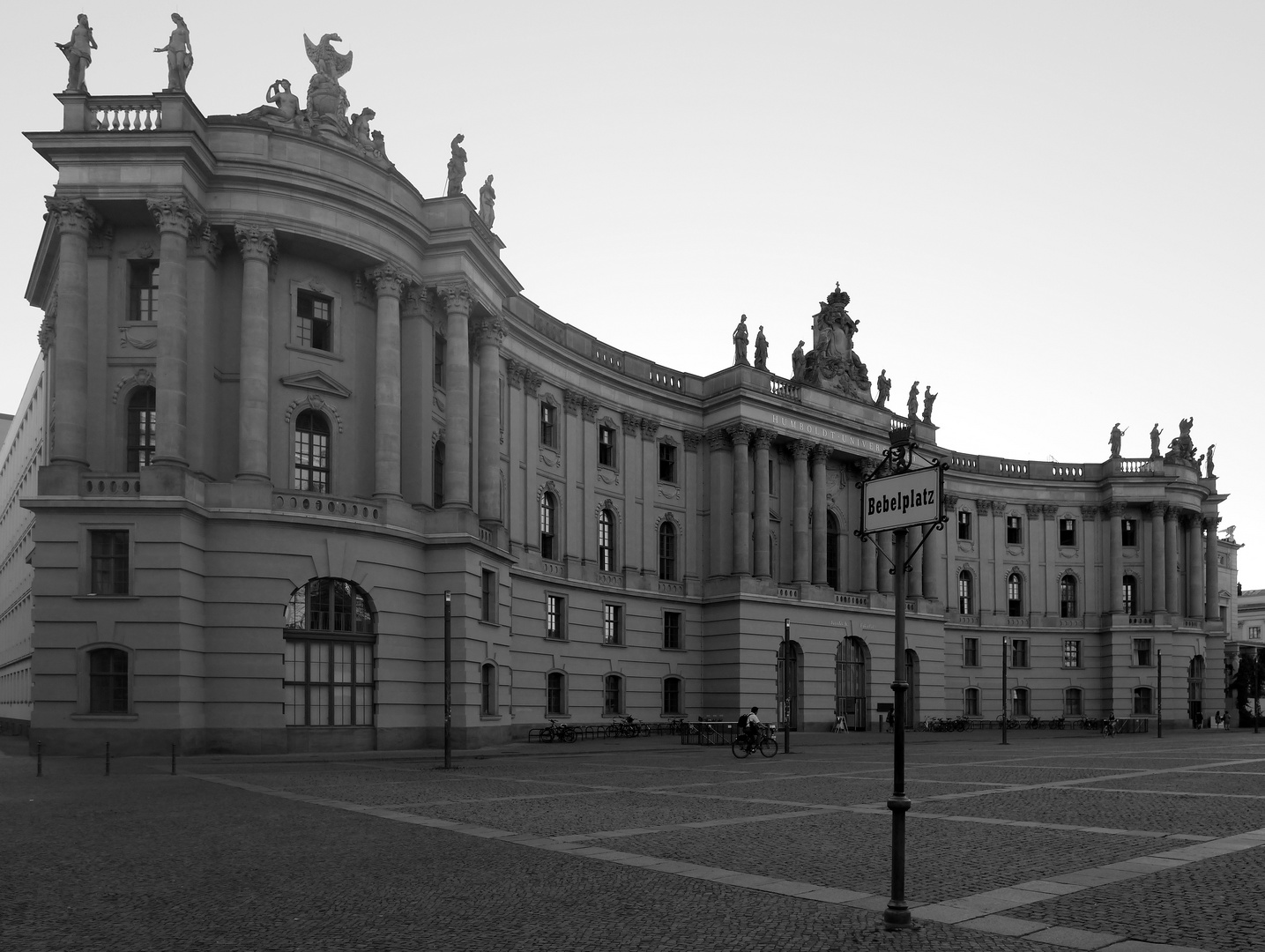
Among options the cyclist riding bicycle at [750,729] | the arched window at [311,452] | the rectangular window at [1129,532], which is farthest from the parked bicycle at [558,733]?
the rectangular window at [1129,532]

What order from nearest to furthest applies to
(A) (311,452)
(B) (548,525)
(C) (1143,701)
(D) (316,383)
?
(D) (316,383)
(A) (311,452)
(B) (548,525)
(C) (1143,701)

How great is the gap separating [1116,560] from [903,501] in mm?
81960

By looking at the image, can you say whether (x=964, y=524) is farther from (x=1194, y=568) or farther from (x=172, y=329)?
(x=172, y=329)

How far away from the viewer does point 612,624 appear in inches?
2320

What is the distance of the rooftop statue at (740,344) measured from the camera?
65.1 m

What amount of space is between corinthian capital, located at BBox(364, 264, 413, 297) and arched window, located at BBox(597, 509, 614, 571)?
65.5 feet

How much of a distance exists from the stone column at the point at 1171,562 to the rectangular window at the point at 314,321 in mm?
66715

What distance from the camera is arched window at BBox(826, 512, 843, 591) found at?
2756 inches

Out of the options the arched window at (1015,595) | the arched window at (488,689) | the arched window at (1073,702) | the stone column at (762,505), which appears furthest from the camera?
the arched window at (1015,595)

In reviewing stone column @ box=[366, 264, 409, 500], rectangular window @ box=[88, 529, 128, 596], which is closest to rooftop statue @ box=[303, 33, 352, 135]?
stone column @ box=[366, 264, 409, 500]

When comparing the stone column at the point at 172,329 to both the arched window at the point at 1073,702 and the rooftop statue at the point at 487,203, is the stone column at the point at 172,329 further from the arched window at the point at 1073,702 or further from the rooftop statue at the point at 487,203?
the arched window at the point at 1073,702

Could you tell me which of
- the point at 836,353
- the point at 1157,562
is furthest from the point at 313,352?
the point at 1157,562

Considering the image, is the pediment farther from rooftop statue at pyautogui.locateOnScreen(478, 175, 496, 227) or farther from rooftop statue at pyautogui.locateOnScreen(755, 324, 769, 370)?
rooftop statue at pyautogui.locateOnScreen(755, 324, 769, 370)

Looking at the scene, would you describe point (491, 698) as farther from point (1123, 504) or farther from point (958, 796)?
point (1123, 504)
